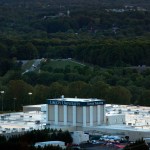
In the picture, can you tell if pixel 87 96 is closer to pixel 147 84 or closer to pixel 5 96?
pixel 5 96

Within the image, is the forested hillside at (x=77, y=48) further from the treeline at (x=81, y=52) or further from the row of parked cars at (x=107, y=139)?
the row of parked cars at (x=107, y=139)

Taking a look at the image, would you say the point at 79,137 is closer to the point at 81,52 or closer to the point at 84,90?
Answer: the point at 84,90

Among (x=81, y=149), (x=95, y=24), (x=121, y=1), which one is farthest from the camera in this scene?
(x=121, y=1)

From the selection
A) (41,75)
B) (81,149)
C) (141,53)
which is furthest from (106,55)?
(81,149)

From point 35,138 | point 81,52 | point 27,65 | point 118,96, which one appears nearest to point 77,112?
point 35,138

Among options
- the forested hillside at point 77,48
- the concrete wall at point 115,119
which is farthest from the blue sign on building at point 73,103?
the forested hillside at point 77,48
